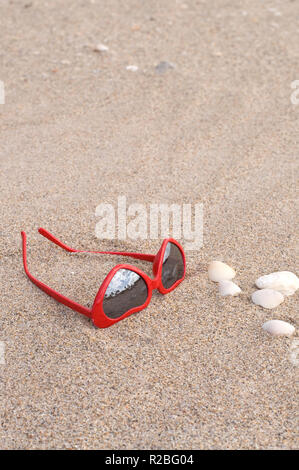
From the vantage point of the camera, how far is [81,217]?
235cm

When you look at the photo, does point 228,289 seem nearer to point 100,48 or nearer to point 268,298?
point 268,298

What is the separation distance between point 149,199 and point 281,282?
0.83 meters

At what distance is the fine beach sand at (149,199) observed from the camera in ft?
4.85

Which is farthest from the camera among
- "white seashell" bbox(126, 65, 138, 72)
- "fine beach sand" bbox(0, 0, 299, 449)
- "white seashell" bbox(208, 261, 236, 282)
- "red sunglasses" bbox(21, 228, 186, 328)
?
"white seashell" bbox(126, 65, 138, 72)

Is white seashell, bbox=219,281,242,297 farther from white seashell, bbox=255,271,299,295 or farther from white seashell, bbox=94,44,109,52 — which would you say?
white seashell, bbox=94,44,109,52

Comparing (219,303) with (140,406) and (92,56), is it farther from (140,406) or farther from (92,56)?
(92,56)

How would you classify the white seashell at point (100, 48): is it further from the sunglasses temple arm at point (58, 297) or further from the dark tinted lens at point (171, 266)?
the dark tinted lens at point (171, 266)

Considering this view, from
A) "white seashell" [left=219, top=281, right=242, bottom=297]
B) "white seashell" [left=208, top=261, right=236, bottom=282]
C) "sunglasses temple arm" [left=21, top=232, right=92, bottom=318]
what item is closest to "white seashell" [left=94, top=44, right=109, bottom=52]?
Answer: "sunglasses temple arm" [left=21, top=232, right=92, bottom=318]

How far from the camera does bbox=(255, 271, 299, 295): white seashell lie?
6.18 ft

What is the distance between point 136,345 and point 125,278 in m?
0.21

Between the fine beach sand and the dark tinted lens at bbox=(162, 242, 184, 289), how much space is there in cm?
5

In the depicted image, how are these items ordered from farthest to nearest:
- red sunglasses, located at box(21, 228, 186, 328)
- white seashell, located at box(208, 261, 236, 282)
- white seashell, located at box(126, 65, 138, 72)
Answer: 1. white seashell, located at box(126, 65, 138, 72)
2. white seashell, located at box(208, 261, 236, 282)
3. red sunglasses, located at box(21, 228, 186, 328)

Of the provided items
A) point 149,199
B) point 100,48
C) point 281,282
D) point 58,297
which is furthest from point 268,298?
point 100,48

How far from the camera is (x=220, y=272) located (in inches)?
77.6
